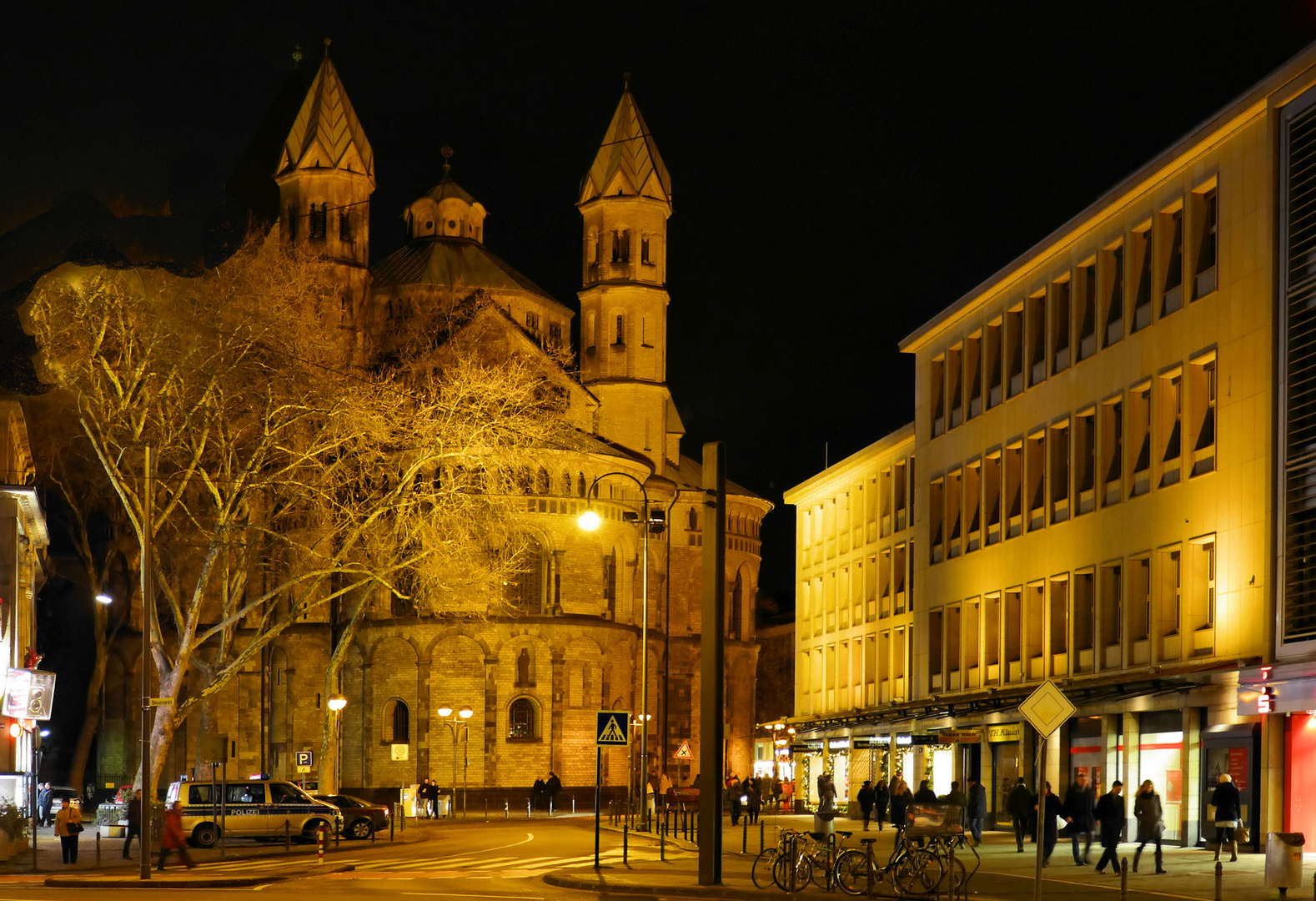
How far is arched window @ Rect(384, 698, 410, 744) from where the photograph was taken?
7012 centimetres

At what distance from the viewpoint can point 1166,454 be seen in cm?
3422

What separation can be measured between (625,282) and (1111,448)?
41.8m

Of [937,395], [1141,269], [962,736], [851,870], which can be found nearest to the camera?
[851,870]

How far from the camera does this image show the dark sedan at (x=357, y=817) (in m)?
40.5

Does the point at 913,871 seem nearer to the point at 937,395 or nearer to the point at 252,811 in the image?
the point at 252,811

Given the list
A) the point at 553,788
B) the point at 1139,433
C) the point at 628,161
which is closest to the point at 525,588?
the point at 553,788

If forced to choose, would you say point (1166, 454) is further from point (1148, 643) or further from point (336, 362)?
point (336, 362)

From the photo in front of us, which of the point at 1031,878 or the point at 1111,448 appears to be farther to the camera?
the point at 1111,448

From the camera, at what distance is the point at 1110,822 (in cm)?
2600

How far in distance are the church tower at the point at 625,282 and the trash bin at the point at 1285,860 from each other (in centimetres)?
5831

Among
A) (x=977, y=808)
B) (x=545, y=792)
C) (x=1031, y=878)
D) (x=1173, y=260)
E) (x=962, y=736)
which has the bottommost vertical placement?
(x=545, y=792)

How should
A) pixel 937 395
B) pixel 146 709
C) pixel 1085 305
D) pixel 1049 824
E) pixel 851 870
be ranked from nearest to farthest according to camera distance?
pixel 851 870 < pixel 146 709 < pixel 1049 824 < pixel 1085 305 < pixel 937 395

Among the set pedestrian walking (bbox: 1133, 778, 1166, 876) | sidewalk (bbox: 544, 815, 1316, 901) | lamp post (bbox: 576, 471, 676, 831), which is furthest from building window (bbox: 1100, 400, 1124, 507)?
pedestrian walking (bbox: 1133, 778, 1166, 876)

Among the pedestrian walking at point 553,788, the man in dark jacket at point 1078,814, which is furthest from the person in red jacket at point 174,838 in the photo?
the pedestrian walking at point 553,788
